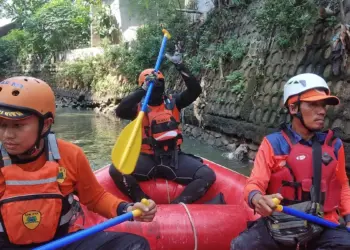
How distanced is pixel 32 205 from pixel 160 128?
199 centimetres

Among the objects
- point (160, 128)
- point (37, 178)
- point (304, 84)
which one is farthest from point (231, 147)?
point (37, 178)

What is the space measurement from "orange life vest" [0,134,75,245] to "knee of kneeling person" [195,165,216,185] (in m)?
1.79

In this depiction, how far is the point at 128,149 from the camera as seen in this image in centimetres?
299

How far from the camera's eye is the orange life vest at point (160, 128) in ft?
12.1

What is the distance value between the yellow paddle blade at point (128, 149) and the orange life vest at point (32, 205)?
983mm

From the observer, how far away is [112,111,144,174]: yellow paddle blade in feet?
9.57

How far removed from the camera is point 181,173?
3668 millimetres

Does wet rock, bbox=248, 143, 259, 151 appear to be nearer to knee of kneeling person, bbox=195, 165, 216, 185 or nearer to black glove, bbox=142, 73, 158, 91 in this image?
knee of kneeling person, bbox=195, 165, 216, 185

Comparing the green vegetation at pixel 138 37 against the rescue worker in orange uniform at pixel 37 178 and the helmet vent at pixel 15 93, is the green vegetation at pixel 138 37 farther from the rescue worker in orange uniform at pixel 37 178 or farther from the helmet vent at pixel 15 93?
the helmet vent at pixel 15 93

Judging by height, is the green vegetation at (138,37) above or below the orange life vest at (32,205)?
above

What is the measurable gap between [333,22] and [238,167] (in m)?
2.60

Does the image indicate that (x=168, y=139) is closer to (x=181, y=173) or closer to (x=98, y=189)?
(x=181, y=173)

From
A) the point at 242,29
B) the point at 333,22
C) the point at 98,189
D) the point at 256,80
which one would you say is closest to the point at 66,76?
the point at 242,29

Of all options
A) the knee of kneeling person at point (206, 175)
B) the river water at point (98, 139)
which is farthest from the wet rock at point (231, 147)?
the knee of kneeling person at point (206, 175)
